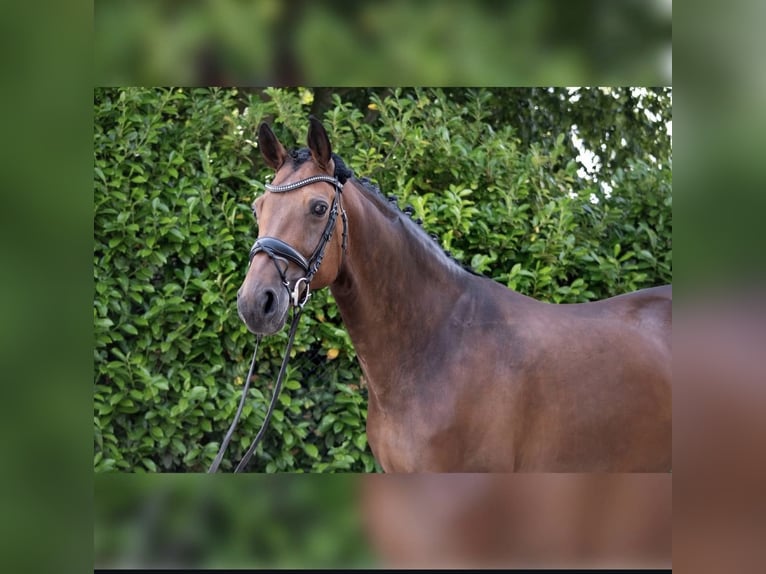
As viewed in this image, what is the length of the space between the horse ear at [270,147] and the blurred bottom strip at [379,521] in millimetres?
1095

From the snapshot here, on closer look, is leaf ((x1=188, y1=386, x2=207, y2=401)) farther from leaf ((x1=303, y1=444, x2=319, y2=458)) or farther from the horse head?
the horse head

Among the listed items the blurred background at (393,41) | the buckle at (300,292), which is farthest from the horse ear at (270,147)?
the blurred background at (393,41)

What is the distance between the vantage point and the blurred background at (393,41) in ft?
5.97

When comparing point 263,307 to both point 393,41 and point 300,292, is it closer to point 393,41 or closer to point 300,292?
point 300,292

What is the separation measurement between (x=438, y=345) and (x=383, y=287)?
282 millimetres

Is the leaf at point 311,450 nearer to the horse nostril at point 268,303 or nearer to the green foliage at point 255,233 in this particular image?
the green foliage at point 255,233

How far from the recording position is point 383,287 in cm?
270

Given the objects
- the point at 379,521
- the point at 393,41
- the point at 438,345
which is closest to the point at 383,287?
the point at 438,345

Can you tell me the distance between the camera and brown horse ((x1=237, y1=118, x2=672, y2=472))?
8.43ft

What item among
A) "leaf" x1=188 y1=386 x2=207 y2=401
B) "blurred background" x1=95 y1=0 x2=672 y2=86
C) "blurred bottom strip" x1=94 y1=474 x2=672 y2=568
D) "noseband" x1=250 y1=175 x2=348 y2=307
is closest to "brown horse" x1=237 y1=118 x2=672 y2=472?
"noseband" x1=250 y1=175 x2=348 y2=307

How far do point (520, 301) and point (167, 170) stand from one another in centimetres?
205

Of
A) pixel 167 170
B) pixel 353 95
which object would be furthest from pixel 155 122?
pixel 353 95

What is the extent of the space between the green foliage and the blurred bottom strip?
1563mm
